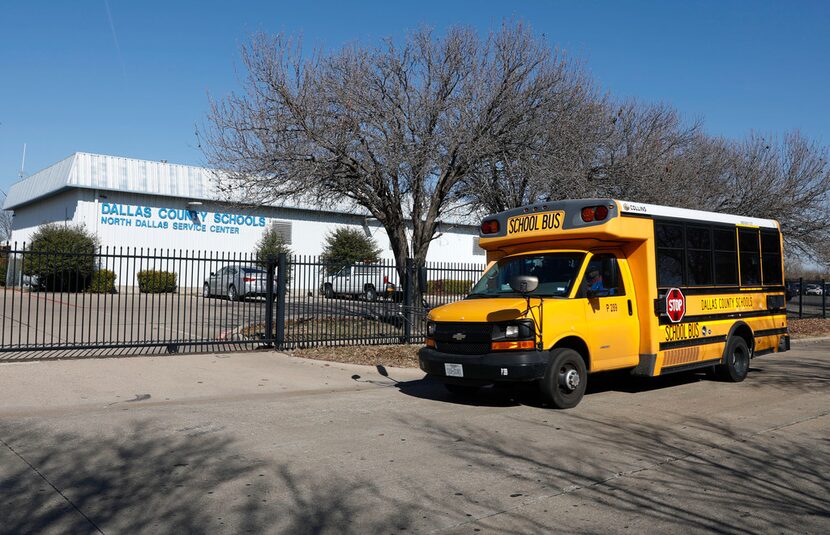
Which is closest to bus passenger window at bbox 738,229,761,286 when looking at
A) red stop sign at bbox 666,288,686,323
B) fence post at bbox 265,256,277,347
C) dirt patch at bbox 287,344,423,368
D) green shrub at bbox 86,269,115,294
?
red stop sign at bbox 666,288,686,323

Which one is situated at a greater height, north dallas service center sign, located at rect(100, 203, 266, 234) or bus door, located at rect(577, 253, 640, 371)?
north dallas service center sign, located at rect(100, 203, 266, 234)

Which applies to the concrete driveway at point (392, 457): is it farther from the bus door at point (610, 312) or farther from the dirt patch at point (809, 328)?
the dirt patch at point (809, 328)

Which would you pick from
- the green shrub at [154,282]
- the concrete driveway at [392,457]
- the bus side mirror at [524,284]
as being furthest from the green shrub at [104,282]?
the bus side mirror at [524,284]

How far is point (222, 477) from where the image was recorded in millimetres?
6027

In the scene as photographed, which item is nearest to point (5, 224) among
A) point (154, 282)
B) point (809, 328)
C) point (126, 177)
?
point (126, 177)

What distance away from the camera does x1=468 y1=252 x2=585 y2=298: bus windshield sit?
945 cm

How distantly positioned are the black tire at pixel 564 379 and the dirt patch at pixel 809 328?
614 inches

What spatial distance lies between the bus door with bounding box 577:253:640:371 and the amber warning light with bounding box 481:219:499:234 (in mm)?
1704

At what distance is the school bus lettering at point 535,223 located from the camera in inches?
389

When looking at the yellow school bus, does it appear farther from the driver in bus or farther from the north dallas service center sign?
the north dallas service center sign

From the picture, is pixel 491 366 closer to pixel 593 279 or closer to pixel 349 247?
pixel 593 279

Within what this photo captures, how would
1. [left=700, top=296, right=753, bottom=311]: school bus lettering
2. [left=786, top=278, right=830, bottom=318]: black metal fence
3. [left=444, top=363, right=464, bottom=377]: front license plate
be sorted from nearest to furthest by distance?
[left=444, top=363, right=464, bottom=377]: front license plate
[left=700, top=296, right=753, bottom=311]: school bus lettering
[left=786, top=278, right=830, bottom=318]: black metal fence

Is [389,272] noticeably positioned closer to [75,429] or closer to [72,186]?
[75,429]

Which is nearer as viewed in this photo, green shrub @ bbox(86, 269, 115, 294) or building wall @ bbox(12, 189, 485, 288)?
green shrub @ bbox(86, 269, 115, 294)
